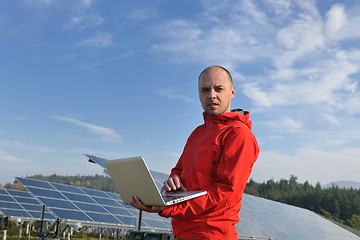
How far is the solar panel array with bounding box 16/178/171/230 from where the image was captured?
947cm

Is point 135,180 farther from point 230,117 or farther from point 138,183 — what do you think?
point 230,117

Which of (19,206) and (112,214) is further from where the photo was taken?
(19,206)

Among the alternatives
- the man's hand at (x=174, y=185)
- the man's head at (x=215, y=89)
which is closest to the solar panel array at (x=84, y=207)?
the man's hand at (x=174, y=185)

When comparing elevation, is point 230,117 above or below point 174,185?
above

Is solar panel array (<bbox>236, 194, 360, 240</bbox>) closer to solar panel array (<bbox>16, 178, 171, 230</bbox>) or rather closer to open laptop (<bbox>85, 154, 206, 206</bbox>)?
solar panel array (<bbox>16, 178, 171, 230</bbox>)

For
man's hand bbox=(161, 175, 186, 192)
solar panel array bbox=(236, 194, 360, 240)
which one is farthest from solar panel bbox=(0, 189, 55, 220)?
man's hand bbox=(161, 175, 186, 192)

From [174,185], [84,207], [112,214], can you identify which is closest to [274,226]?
[112,214]

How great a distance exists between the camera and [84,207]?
11172 millimetres

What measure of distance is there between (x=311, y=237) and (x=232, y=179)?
1130cm

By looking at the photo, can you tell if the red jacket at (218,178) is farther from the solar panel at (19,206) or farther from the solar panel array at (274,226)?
the solar panel at (19,206)

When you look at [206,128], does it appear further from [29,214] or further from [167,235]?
[29,214]

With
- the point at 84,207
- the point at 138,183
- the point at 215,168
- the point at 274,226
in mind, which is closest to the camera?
the point at 138,183

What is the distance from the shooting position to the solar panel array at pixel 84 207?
9469 mm

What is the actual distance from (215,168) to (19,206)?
573 inches
